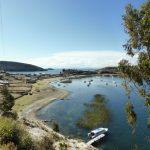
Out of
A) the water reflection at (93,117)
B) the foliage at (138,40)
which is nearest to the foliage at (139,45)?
the foliage at (138,40)

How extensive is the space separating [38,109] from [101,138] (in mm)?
38608

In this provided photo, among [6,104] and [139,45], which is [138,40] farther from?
[6,104]

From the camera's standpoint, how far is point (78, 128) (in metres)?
65.7

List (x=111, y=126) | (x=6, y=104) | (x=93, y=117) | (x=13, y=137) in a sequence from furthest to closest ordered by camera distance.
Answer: (x=93, y=117) < (x=111, y=126) < (x=6, y=104) < (x=13, y=137)

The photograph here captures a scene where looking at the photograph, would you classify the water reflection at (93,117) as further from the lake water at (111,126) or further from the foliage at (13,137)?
the foliage at (13,137)

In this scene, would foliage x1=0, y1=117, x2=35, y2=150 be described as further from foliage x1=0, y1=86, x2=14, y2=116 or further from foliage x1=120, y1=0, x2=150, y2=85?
foliage x1=0, y1=86, x2=14, y2=116

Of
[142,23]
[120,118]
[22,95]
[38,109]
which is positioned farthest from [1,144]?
[22,95]

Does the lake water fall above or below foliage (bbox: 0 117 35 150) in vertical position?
below

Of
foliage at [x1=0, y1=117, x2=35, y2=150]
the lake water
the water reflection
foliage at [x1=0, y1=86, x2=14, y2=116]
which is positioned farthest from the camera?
the water reflection

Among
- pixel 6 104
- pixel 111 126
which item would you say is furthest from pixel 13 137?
pixel 111 126

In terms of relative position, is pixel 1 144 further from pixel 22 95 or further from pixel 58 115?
pixel 22 95

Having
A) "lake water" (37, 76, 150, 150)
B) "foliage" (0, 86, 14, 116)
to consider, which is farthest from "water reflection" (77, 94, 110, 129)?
"foliage" (0, 86, 14, 116)

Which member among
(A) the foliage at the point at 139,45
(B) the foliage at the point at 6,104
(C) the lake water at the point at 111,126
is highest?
(A) the foliage at the point at 139,45

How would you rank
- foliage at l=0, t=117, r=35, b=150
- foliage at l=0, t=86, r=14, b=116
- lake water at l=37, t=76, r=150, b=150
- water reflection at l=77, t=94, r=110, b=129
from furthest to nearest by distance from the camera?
water reflection at l=77, t=94, r=110, b=129
foliage at l=0, t=86, r=14, b=116
lake water at l=37, t=76, r=150, b=150
foliage at l=0, t=117, r=35, b=150
